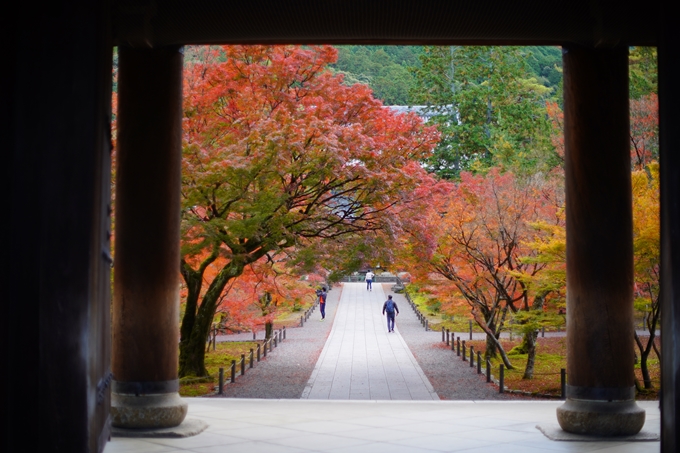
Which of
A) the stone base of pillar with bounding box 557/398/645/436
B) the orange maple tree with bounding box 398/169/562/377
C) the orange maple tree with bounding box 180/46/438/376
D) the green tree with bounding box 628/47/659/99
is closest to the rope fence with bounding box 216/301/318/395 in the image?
the orange maple tree with bounding box 180/46/438/376

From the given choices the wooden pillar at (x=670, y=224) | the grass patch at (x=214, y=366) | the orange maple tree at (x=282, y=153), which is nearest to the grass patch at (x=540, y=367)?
the orange maple tree at (x=282, y=153)

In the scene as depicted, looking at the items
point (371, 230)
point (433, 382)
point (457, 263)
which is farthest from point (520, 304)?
point (371, 230)

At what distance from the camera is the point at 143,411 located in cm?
825

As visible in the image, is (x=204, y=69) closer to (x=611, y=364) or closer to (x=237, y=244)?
(x=237, y=244)

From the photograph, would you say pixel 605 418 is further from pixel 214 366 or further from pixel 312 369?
pixel 214 366

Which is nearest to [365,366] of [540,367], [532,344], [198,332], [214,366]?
[214,366]

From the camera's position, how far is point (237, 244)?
50.0 ft

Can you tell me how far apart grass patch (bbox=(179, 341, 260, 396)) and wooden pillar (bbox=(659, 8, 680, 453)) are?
11.7m

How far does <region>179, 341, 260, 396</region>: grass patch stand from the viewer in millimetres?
16053

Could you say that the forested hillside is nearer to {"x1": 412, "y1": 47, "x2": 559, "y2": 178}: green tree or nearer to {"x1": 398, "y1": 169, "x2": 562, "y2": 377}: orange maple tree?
{"x1": 412, "y1": 47, "x2": 559, "y2": 178}: green tree

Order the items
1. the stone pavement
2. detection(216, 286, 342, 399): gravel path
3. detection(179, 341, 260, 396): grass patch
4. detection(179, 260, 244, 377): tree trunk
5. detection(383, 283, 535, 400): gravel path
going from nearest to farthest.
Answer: the stone pavement
detection(179, 341, 260, 396): grass patch
detection(383, 283, 535, 400): gravel path
detection(216, 286, 342, 399): gravel path
detection(179, 260, 244, 377): tree trunk

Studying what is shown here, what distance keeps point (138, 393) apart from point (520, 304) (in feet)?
49.9

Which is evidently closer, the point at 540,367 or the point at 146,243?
the point at 146,243

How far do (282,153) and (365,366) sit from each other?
378 inches
